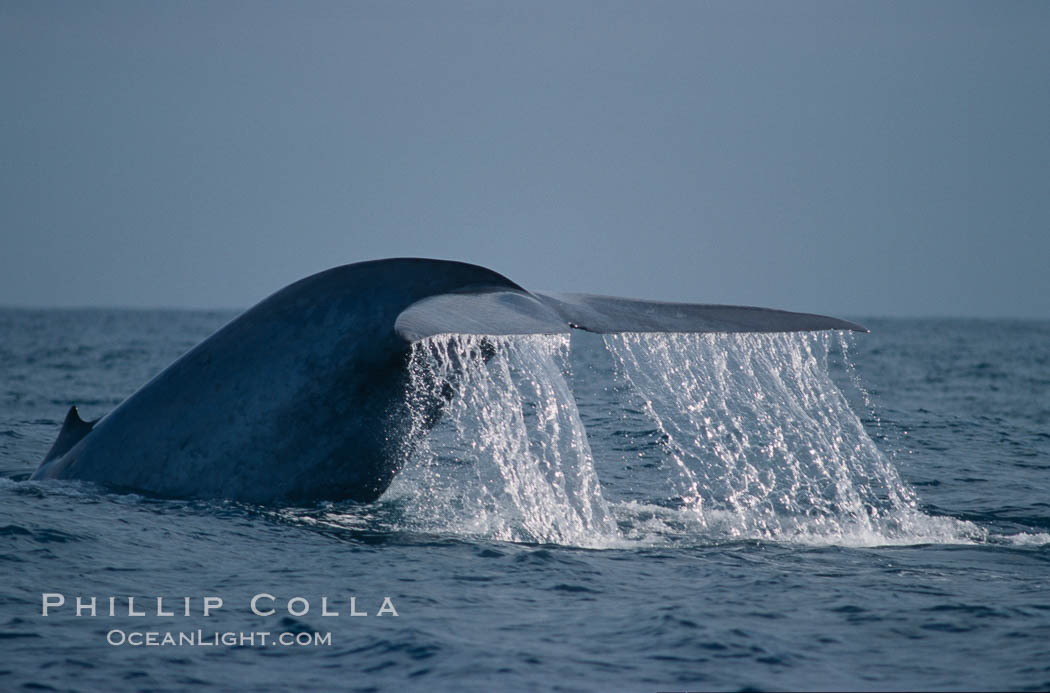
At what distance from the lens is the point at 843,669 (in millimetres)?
4875

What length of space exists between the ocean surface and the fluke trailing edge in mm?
171

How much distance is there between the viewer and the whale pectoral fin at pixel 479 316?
16.5ft

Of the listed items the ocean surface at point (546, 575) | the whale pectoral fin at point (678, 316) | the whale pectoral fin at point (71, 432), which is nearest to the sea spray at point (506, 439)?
the ocean surface at point (546, 575)

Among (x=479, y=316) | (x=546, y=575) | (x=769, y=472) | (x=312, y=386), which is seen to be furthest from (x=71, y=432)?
(x=769, y=472)

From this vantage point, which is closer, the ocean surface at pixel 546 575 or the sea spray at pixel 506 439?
the ocean surface at pixel 546 575

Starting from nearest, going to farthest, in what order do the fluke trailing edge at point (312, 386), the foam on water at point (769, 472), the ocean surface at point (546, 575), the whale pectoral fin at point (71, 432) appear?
the ocean surface at point (546, 575)
the fluke trailing edge at point (312, 386)
the foam on water at point (769, 472)
the whale pectoral fin at point (71, 432)

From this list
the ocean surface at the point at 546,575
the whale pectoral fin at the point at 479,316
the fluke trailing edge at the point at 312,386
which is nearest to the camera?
the ocean surface at the point at 546,575

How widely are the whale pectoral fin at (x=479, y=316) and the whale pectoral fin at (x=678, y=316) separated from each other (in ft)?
0.80

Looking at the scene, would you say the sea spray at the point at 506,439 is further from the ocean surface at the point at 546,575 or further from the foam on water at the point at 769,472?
the foam on water at the point at 769,472

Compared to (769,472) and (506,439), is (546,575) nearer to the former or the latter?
(506,439)

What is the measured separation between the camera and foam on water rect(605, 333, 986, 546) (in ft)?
22.3

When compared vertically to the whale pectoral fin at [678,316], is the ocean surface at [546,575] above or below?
below

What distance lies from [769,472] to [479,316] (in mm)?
6758

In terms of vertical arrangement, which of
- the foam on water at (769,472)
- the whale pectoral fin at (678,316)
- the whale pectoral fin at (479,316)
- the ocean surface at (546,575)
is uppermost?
the whale pectoral fin at (678,316)
